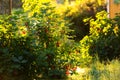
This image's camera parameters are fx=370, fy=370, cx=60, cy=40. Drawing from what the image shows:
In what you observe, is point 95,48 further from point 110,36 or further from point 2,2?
point 2,2

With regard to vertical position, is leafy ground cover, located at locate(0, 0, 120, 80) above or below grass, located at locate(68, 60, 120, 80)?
above

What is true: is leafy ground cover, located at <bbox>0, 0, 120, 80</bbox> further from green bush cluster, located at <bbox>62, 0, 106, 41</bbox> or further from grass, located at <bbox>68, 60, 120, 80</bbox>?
green bush cluster, located at <bbox>62, 0, 106, 41</bbox>

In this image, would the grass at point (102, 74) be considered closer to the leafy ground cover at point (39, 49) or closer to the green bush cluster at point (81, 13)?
the leafy ground cover at point (39, 49)

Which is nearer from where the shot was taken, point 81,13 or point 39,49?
point 39,49

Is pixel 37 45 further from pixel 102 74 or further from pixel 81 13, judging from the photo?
pixel 81 13

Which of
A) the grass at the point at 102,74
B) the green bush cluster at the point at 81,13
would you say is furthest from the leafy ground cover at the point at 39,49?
the green bush cluster at the point at 81,13

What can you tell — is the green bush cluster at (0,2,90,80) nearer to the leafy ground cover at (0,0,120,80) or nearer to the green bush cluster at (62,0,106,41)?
the leafy ground cover at (0,0,120,80)

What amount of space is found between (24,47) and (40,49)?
369 millimetres

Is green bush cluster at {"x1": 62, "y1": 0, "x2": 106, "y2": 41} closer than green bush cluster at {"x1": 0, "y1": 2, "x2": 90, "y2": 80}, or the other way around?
green bush cluster at {"x1": 0, "y1": 2, "x2": 90, "y2": 80}

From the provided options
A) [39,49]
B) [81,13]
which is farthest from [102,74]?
[81,13]

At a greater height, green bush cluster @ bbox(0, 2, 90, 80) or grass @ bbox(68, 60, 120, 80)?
green bush cluster @ bbox(0, 2, 90, 80)

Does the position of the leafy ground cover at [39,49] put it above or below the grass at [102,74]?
above

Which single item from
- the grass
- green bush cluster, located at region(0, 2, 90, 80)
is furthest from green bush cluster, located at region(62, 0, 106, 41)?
green bush cluster, located at region(0, 2, 90, 80)

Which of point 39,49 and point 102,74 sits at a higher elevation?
point 39,49
